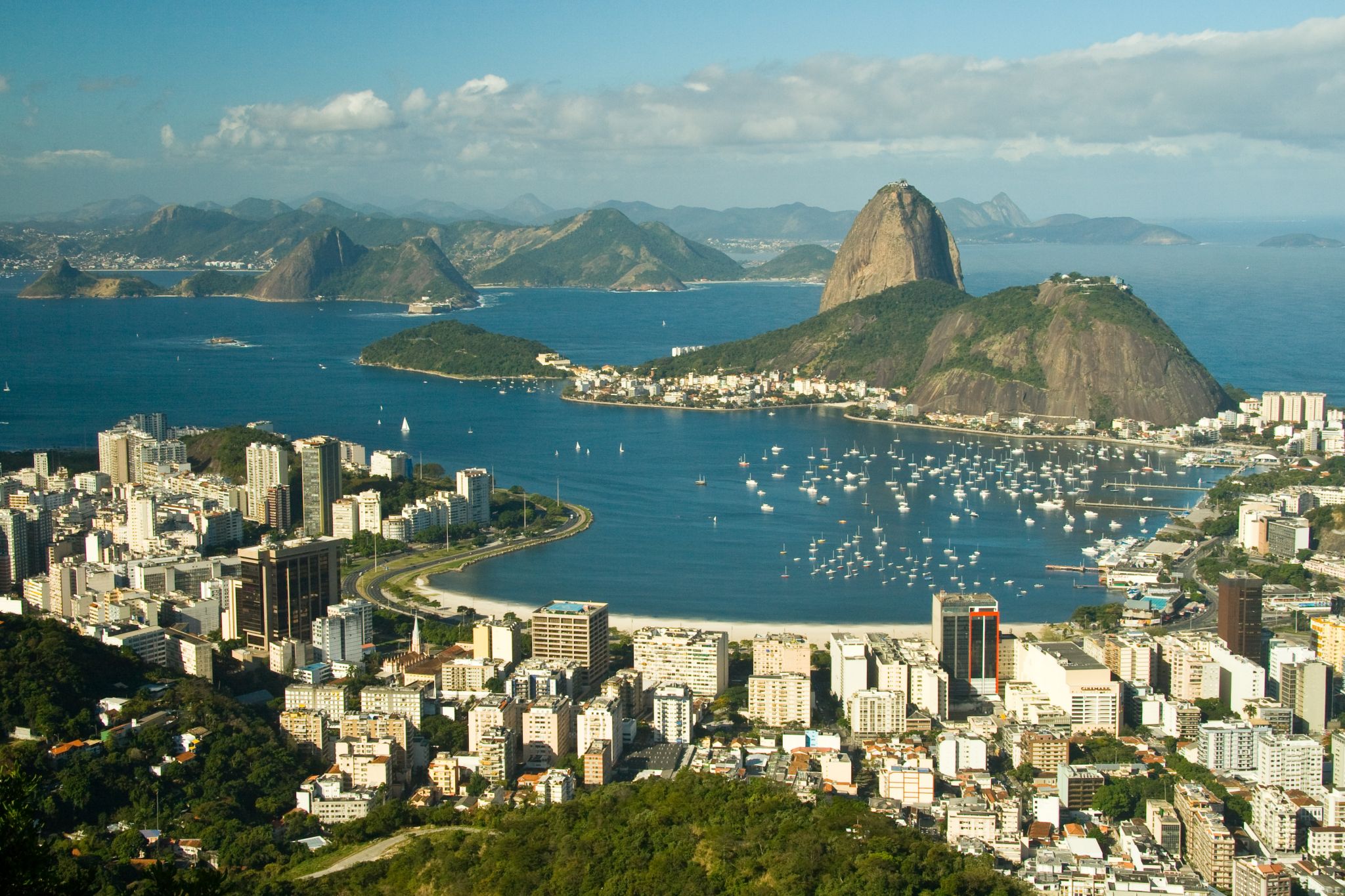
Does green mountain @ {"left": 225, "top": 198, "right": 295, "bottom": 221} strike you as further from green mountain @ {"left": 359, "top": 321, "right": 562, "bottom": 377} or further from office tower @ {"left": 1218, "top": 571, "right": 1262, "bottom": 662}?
office tower @ {"left": 1218, "top": 571, "right": 1262, "bottom": 662}

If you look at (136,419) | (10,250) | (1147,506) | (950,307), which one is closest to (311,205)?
(10,250)

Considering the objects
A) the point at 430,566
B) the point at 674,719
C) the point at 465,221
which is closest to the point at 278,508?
the point at 430,566

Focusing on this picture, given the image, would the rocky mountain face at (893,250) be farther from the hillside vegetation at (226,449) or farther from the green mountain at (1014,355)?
the hillside vegetation at (226,449)

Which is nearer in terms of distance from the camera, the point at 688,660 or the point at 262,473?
the point at 688,660

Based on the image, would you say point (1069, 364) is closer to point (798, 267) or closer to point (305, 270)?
point (305, 270)

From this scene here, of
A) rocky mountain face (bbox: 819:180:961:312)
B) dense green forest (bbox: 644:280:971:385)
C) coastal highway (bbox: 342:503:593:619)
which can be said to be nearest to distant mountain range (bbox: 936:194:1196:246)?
rocky mountain face (bbox: 819:180:961:312)
